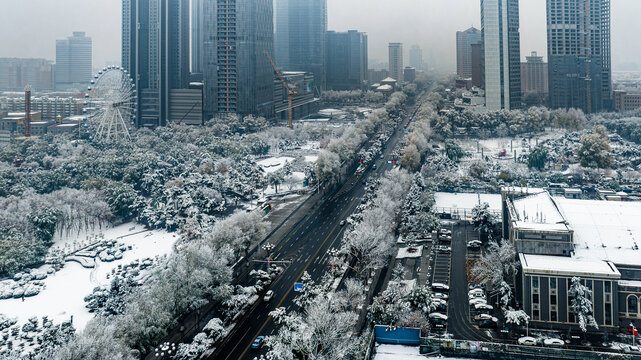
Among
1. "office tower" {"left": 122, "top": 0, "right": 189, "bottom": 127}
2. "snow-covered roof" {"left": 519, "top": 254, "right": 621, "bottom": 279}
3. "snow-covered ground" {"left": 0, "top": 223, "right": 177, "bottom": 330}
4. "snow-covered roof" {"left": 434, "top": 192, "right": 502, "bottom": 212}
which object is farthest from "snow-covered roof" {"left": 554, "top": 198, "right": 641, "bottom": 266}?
"office tower" {"left": 122, "top": 0, "right": 189, "bottom": 127}

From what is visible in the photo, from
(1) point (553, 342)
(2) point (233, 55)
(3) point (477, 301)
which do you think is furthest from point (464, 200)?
(2) point (233, 55)

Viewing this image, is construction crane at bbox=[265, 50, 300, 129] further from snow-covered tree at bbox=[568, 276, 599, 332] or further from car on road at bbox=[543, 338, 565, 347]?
car on road at bbox=[543, 338, 565, 347]

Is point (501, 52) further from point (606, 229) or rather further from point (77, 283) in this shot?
point (77, 283)

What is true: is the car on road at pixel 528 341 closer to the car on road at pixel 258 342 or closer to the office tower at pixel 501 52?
the car on road at pixel 258 342

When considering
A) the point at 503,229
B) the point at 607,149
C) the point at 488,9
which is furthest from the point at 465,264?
the point at 488,9

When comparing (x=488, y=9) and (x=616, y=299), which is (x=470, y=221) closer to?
(x=616, y=299)

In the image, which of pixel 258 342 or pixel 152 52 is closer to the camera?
pixel 258 342
